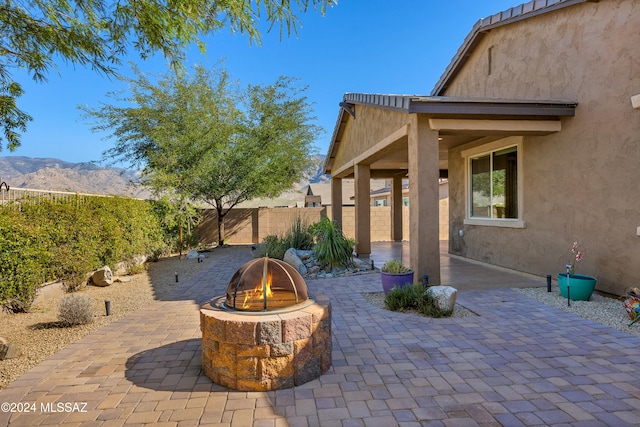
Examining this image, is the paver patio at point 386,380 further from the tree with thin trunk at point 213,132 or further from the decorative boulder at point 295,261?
the tree with thin trunk at point 213,132

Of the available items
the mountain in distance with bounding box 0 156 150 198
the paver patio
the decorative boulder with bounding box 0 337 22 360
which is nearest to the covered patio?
the paver patio

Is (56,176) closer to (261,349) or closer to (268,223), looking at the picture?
(268,223)

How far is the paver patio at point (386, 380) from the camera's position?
255 centimetres

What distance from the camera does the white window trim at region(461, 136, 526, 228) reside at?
7.34 m

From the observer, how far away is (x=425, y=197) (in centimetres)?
581

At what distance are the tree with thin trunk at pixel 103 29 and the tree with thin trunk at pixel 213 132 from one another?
7.84 meters

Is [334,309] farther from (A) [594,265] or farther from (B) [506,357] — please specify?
(A) [594,265]

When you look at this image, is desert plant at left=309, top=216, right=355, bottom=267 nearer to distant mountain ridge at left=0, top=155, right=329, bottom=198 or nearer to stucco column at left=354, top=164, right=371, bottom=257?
stucco column at left=354, top=164, right=371, bottom=257

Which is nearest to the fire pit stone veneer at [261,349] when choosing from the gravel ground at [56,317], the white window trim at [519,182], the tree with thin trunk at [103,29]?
the gravel ground at [56,317]

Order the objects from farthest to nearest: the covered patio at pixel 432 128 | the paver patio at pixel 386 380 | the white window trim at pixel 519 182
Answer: the white window trim at pixel 519 182
the covered patio at pixel 432 128
the paver patio at pixel 386 380

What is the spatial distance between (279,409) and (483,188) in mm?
7848

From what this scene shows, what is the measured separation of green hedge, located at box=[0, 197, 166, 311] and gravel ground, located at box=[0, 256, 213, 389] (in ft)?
1.07

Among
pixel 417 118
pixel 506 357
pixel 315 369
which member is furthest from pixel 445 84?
pixel 315 369

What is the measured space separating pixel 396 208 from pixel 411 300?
1000cm
